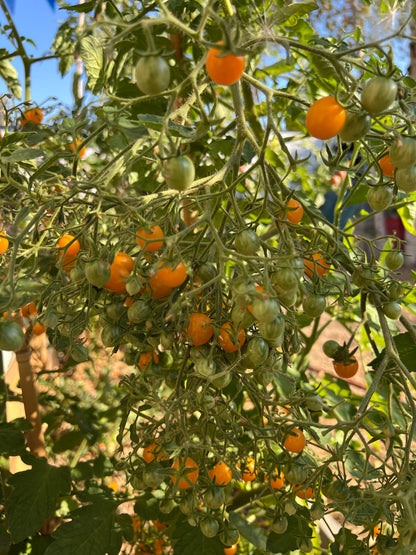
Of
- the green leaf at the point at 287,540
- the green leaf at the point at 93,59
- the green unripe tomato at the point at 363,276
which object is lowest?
the green leaf at the point at 287,540

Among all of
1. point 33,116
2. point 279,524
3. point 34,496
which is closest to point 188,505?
point 279,524

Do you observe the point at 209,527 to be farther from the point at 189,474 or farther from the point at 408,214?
the point at 408,214

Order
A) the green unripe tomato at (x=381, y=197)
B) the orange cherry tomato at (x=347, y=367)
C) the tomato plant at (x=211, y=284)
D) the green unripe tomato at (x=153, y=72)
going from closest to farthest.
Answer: the green unripe tomato at (x=153, y=72) < the tomato plant at (x=211, y=284) < the green unripe tomato at (x=381, y=197) < the orange cherry tomato at (x=347, y=367)

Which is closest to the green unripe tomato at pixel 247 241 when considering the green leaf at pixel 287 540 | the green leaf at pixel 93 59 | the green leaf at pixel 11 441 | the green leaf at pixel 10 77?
the green leaf at pixel 287 540

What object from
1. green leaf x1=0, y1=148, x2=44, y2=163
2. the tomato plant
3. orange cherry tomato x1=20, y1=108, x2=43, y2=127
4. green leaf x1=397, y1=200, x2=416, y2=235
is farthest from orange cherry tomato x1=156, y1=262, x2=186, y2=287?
green leaf x1=397, y1=200, x2=416, y2=235

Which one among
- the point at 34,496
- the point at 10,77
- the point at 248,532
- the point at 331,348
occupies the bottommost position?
the point at 248,532

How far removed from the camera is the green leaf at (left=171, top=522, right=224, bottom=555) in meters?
0.85

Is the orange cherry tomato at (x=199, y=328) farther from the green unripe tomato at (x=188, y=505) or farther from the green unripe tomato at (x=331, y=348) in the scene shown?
the green unripe tomato at (x=331, y=348)

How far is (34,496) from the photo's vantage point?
92cm

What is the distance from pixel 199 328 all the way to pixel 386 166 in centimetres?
33

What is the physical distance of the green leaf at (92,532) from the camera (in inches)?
32.8

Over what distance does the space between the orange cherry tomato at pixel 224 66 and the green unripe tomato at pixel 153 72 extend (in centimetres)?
5

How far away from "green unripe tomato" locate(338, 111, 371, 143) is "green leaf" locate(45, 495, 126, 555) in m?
0.81

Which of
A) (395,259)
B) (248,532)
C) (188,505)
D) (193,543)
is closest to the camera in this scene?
(188,505)
